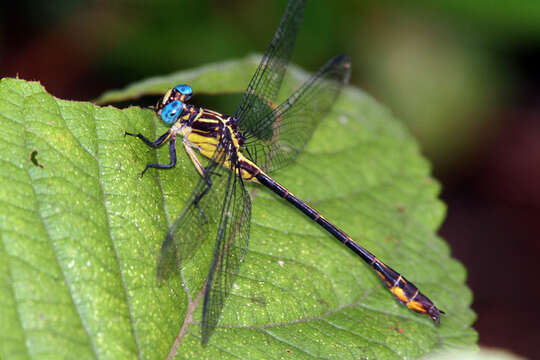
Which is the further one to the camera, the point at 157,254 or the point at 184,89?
the point at 184,89

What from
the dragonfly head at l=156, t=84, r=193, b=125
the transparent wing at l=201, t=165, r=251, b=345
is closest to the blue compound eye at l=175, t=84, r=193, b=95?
the dragonfly head at l=156, t=84, r=193, b=125

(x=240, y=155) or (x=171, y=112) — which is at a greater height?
(x=240, y=155)

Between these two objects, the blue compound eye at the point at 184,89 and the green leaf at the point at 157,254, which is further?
the blue compound eye at the point at 184,89

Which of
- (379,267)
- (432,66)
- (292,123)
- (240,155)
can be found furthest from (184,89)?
(432,66)

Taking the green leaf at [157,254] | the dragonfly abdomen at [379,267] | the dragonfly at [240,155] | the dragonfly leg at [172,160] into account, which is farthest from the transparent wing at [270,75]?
the dragonfly leg at [172,160]

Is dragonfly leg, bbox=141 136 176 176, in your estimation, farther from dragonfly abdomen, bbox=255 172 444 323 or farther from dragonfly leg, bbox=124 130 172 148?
dragonfly abdomen, bbox=255 172 444 323

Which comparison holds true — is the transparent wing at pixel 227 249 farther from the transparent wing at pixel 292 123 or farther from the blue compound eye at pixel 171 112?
the blue compound eye at pixel 171 112

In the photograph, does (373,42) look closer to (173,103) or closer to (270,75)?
(270,75)

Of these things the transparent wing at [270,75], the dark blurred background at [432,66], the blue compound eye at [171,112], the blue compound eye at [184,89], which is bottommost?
the blue compound eye at [171,112]
